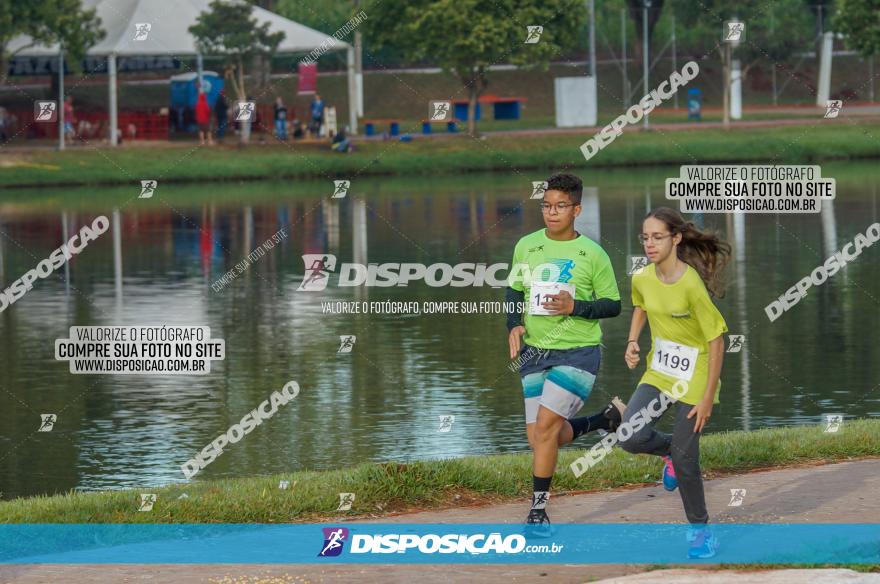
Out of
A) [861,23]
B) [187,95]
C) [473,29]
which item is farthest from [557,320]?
[187,95]

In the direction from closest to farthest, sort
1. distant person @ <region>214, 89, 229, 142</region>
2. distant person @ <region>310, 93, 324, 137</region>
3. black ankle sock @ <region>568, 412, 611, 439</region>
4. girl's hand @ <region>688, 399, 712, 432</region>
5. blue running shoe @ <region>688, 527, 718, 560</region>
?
blue running shoe @ <region>688, 527, 718, 560</region> → girl's hand @ <region>688, 399, 712, 432</region> → black ankle sock @ <region>568, 412, 611, 439</region> → distant person @ <region>310, 93, 324, 137</region> → distant person @ <region>214, 89, 229, 142</region>

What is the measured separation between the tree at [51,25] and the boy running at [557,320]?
131ft

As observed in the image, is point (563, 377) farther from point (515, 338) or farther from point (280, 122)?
point (280, 122)

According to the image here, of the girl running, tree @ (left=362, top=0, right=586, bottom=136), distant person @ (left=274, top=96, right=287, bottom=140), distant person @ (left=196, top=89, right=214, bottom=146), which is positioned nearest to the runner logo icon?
the girl running

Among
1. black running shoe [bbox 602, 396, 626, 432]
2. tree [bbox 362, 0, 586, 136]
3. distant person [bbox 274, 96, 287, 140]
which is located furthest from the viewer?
tree [bbox 362, 0, 586, 136]

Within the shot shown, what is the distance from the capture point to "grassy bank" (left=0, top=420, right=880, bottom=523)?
368 inches

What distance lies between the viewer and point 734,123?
5394 centimetres

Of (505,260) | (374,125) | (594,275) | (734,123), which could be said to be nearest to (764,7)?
(734,123)

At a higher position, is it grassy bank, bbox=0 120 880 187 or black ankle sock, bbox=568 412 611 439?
grassy bank, bbox=0 120 880 187

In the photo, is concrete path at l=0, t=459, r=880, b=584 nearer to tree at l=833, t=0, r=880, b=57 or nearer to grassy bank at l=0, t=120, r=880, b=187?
grassy bank at l=0, t=120, r=880, b=187

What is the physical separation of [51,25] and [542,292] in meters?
41.0

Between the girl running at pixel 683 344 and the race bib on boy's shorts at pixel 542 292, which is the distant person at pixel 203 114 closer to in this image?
the race bib on boy's shorts at pixel 542 292

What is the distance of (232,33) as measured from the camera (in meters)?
48.2

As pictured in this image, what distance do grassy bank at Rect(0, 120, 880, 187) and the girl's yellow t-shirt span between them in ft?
119
